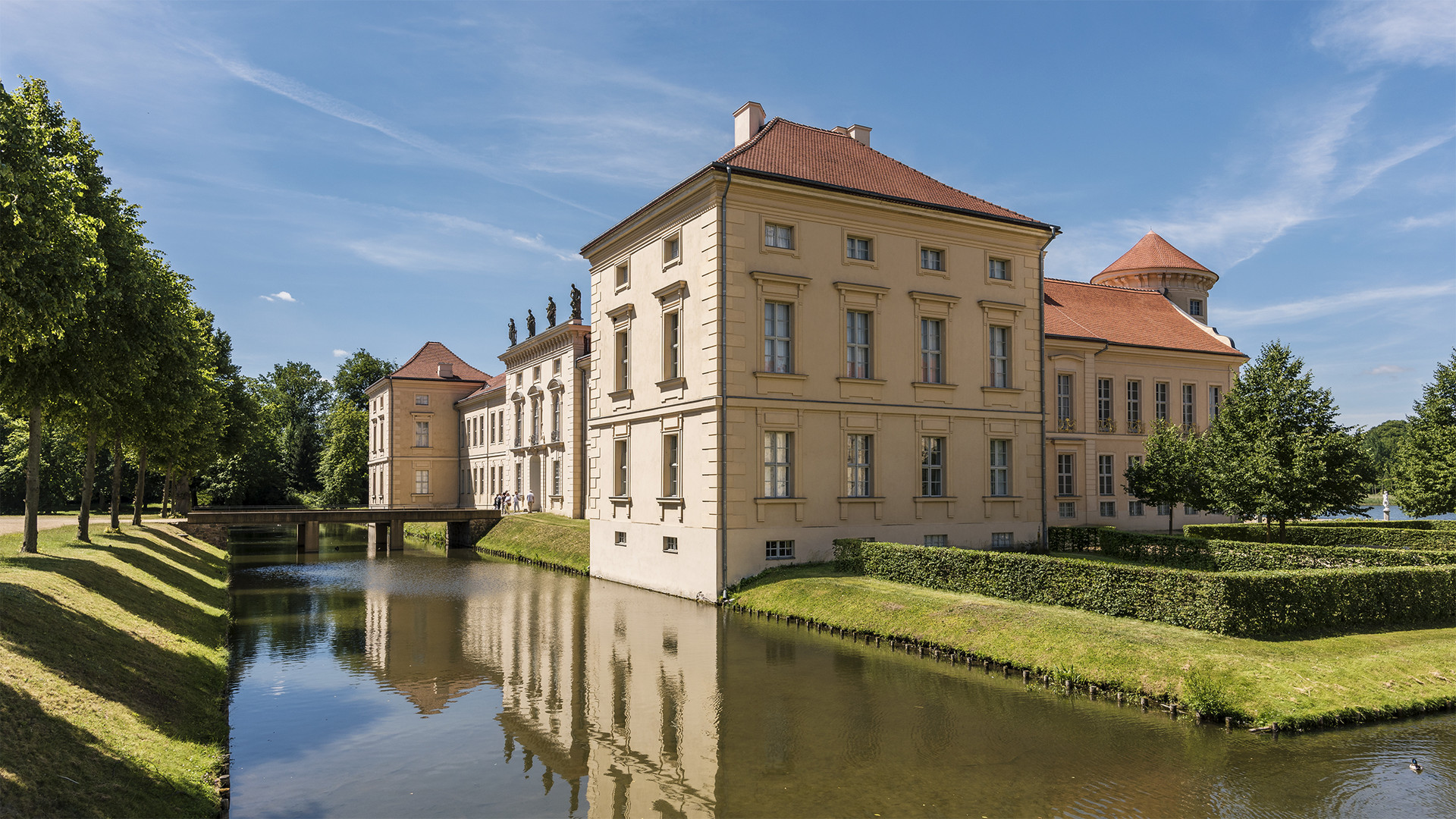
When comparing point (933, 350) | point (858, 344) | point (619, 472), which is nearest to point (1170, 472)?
point (933, 350)

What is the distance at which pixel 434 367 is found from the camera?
7875 cm

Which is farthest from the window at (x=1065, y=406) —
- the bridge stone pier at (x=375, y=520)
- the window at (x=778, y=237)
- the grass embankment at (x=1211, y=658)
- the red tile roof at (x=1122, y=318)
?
the bridge stone pier at (x=375, y=520)

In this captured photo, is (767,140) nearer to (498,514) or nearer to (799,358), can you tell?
(799,358)

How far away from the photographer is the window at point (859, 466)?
96.4 ft

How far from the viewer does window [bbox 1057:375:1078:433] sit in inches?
1686

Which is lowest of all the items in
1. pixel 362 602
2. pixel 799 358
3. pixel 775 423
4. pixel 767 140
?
pixel 362 602

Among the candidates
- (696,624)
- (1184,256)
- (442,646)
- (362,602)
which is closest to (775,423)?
(696,624)

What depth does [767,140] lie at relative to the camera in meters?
30.7

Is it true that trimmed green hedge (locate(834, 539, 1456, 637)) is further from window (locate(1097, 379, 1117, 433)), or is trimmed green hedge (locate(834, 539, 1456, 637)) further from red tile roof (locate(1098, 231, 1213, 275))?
red tile roof (locate(1098, 231, 1213, 275))

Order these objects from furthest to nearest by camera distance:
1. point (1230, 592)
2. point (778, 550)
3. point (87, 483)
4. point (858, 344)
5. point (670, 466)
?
point (670, 466)
point (858, 344)
point (87, 483)
point (778, 550)
point (1230, 592)

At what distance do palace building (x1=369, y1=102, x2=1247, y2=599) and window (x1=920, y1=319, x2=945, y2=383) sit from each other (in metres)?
0.07

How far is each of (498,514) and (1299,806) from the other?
4891 centimetres

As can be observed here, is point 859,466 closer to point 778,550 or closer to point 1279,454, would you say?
point 778,550

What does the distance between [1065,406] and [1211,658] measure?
2962 cm
